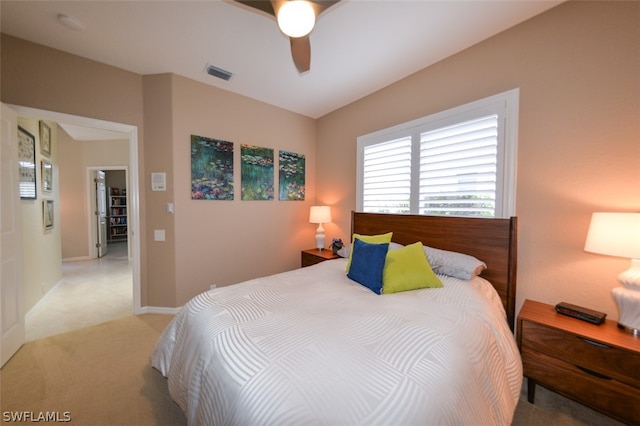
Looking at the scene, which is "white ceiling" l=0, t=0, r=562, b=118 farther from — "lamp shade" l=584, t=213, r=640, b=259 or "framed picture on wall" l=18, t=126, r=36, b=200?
"lamp shade" l=584, t=213, r=640, b=259

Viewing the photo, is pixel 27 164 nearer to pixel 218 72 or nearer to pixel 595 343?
pixel 218 72

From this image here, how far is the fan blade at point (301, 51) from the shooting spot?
5.36 feet

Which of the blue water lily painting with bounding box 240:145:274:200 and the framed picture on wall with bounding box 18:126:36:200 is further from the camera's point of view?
the blue water lily painting with bounding box 240:145:274:200

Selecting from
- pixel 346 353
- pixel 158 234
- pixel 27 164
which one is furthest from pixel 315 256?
pixel 27 164

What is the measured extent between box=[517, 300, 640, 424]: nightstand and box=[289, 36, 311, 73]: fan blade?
2.37m

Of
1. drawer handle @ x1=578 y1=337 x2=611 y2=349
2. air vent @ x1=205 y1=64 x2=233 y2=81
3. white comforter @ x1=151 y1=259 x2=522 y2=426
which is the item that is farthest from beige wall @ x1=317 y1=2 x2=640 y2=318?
air vent @ x1=205 y1=64 x2=233 y2=81

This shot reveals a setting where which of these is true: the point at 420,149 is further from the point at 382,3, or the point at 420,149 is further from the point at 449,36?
the point at 382,3

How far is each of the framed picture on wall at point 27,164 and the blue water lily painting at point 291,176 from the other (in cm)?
284

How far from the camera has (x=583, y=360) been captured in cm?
143

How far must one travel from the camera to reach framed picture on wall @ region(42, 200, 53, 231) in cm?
340

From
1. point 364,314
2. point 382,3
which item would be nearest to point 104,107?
point 382,3

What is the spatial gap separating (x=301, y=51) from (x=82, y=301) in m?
4.20

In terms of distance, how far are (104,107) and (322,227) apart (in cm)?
302

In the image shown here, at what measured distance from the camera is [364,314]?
1396 millimetres
